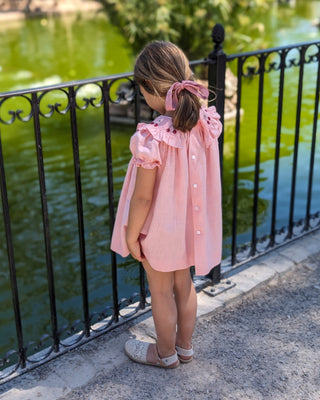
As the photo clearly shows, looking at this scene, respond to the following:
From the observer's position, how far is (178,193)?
2.25 meters

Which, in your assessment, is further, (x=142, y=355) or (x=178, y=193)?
(x=142, y=355)

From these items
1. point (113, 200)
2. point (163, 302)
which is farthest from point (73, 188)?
point (163, 302)

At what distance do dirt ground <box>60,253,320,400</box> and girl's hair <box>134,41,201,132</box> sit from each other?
108cm

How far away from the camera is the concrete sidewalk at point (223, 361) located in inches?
96.0

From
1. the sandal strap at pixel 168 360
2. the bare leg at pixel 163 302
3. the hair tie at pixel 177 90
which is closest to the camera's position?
the hair tie at pixel 177 90

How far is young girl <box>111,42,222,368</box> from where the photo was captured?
6.98 feet

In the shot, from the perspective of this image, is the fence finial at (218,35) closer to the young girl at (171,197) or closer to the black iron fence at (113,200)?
the black iron fence at (113,200)

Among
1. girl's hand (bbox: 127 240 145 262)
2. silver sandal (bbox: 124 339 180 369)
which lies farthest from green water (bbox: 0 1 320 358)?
girl's hand (bbox: 127 240 145 262)

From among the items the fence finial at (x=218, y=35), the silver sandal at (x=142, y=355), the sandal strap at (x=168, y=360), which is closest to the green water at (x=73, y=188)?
the silver sandal at (x=142, y=355)

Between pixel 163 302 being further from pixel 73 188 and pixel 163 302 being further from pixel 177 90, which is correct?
pixel 73 188

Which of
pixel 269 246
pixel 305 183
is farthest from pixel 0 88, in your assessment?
pixel 269 246

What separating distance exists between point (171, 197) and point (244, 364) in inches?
34.6

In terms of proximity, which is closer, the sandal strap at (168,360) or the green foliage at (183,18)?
the sandal strap at (168,360)

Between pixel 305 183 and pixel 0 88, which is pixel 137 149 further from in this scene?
pixel 0 88
